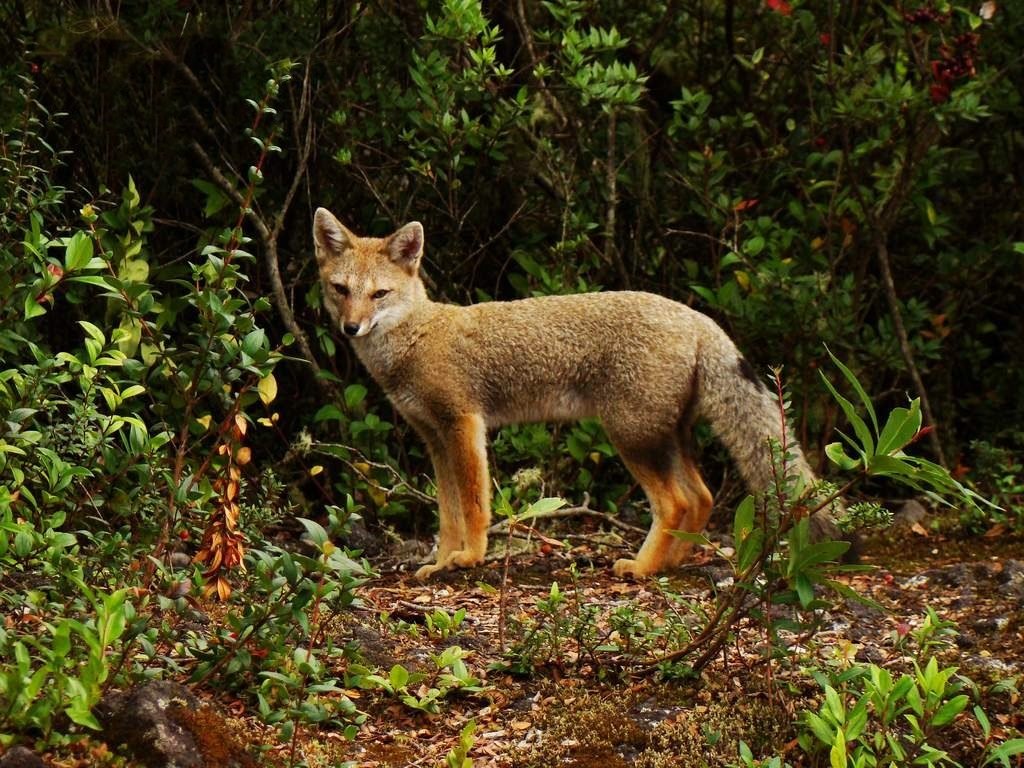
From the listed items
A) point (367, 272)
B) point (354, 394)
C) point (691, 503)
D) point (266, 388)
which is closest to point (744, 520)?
point (266, 388)

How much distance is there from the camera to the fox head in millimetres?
6586

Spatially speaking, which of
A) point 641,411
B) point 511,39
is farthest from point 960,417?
point 511,39

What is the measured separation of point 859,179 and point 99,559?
5913 mm

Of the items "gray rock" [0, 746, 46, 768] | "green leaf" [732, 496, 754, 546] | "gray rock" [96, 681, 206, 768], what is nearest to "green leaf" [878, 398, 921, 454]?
"green leaf" [732, 496, 754, 546]

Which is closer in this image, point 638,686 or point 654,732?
point 654,732

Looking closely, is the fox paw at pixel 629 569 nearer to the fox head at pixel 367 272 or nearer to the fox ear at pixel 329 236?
the fox head at pixel 367 272

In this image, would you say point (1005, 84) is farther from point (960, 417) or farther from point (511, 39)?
point (511, 39)

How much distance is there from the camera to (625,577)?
20.0ft

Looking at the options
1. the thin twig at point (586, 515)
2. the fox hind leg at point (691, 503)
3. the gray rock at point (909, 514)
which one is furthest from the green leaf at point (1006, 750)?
the gray rock at point (909, 514)

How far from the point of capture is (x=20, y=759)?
289 cm

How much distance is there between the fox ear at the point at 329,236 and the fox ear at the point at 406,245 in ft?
0.74

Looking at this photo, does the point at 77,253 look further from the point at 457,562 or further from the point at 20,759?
the point at 457,562

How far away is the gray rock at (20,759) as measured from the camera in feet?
9.43

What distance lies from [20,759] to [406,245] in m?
4.21
